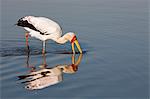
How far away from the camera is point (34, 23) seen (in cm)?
1251

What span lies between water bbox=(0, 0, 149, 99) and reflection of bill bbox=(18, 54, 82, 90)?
0.17 m

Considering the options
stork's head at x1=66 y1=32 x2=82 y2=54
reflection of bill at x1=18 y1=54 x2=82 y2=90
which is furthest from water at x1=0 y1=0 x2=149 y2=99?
stork's head at x1=66 y1=32 x2=82 y2=54

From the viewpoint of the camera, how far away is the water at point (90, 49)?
8.84 metres

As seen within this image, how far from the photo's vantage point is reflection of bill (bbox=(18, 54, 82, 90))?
9.08m

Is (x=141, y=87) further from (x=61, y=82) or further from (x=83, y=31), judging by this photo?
(x=83, y=31)

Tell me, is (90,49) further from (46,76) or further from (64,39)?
(46,76)

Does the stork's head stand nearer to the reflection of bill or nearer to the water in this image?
the water

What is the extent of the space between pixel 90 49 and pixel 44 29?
5.30 feet

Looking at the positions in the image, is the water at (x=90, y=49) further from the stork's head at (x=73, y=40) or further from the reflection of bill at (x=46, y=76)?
the stork's head at (x=73, y=40)

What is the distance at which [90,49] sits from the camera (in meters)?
12.7

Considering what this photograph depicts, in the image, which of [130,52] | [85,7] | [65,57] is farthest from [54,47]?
[85,7]

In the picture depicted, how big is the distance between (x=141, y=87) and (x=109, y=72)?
4.21 ft

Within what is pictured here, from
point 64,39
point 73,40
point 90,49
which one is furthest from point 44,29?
point 90,49

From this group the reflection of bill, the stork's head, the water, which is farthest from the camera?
the stork's head
